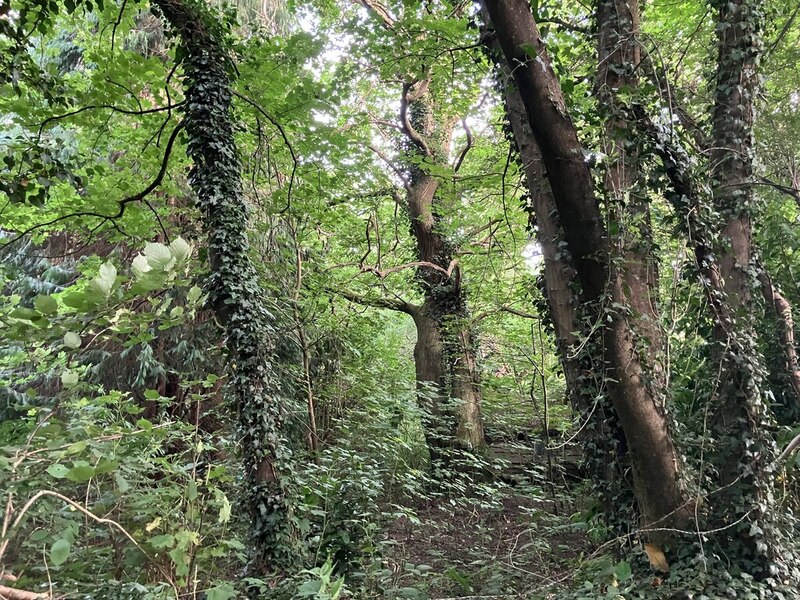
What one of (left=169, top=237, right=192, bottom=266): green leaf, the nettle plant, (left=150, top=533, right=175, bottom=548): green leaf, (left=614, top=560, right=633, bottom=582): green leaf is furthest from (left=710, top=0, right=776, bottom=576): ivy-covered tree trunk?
(left=169, top=237, right=192, bottom=266): green leaf

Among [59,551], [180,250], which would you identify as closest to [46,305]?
[180,250]

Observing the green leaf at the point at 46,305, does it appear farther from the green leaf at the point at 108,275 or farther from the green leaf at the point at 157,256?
the green leaf at the point at 157,256

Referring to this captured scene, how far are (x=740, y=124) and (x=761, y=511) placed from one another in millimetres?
2664

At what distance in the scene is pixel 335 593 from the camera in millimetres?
2393

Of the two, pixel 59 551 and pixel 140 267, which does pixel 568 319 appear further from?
pixel 59 551

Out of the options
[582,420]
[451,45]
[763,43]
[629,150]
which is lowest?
[582,420]

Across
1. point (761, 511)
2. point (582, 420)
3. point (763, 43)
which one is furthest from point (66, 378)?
point (763, 43)

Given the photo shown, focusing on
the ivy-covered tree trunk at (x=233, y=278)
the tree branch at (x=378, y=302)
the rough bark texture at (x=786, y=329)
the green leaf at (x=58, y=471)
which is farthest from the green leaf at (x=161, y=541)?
the tree branch at (x=378, y=302)

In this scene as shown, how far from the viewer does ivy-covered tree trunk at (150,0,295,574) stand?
3.81m

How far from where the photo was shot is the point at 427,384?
6699 millimetres

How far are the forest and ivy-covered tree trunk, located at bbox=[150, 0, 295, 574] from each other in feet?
A: 0.07

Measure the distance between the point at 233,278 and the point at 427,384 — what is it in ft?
11.3

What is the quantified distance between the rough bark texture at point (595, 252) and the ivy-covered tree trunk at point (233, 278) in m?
2.45

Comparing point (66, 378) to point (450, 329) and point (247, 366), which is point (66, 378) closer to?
point (247, 366)
